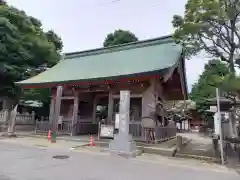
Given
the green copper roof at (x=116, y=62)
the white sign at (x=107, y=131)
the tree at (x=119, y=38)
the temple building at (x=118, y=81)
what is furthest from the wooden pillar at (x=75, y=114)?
the tree at (x=119, y=38)

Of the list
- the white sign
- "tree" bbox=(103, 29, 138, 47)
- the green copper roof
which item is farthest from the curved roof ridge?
"tree" bbox=(103, 29, 138, 47)

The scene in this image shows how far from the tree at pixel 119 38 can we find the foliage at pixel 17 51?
65.1 feet

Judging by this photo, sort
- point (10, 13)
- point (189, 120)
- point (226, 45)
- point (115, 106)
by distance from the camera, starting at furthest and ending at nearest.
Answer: point (189, 120) → point (10, 13) → point (115, 106) → point (226, 45)

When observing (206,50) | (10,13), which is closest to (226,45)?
(206,50)

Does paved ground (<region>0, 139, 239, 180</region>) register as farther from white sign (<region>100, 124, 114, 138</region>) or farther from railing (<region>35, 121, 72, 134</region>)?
railing (<region>35, 121, 72, 134</region>)

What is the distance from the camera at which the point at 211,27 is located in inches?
372

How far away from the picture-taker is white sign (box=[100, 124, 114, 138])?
10984mm

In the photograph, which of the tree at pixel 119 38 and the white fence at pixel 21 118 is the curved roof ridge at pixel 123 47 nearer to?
the white fence at pixel 21 118

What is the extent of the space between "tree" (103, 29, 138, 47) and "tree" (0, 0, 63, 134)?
65.1ft

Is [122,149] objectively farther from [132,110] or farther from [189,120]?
[189,120]

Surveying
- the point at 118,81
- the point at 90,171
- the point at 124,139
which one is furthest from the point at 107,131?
the point at 90,171

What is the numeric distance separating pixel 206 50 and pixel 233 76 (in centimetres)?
248

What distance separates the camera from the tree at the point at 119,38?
128ft

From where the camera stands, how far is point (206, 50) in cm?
1018
